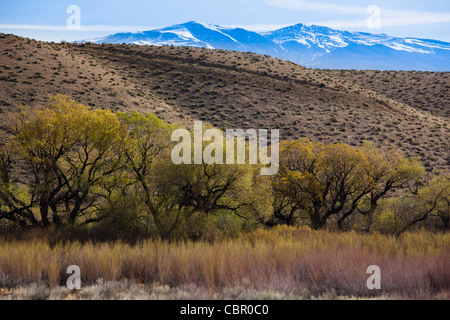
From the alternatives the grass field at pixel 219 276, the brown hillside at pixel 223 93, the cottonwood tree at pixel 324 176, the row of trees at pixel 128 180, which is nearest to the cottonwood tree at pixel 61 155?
the row of trees at pixel 128 180

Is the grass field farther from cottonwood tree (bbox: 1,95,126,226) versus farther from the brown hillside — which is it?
the brown hillside

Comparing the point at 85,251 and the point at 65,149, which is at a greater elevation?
the point at 65,149

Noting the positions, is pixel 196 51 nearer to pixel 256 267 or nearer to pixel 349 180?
pixel 349 180

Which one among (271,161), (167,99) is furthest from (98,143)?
(167,99)

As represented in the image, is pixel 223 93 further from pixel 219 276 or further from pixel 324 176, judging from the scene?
pixel 219 276

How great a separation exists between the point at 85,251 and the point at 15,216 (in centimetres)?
987

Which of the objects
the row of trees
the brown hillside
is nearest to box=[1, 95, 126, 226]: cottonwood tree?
the row of trees

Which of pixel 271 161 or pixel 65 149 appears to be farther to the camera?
pixel 271 161

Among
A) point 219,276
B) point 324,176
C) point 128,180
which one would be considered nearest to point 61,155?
point 128,180

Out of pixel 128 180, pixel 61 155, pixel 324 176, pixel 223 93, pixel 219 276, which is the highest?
pixel 223 93

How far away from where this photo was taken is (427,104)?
71.4m

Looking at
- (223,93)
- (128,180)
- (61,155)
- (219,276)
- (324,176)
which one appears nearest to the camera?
(219,276)
